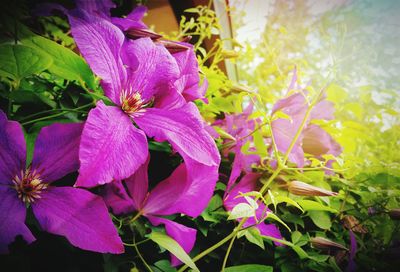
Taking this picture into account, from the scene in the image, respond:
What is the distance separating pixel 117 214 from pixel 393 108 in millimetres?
890

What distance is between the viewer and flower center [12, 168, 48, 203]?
0.27 meters

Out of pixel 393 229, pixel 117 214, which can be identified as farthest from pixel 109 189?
pixel 393 229

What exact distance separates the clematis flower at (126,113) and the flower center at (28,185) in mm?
89

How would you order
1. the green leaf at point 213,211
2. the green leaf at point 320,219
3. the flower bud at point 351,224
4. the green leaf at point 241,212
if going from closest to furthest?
1. the green leaf at point 241,212
2. the green leaf at point 213,211
3. the green leaf at point 320,219
4. the flower bud at point 351,224

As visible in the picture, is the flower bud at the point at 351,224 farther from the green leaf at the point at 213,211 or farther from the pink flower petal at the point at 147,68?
the pink flower petal at the point at 147,68

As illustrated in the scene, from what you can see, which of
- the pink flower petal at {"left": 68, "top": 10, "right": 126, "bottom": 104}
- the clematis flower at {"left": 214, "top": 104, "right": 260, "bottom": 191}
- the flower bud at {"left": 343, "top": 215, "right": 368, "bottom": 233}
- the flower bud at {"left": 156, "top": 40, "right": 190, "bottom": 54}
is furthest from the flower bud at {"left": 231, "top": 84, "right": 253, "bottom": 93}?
the flower bud at {"left": 343, "top": 215, "right": 368, "bottom": 233}

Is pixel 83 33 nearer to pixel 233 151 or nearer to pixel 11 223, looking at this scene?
pixel 11 223

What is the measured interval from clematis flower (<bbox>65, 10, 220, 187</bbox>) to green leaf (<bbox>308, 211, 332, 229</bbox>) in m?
0.34

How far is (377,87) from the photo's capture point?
2.88 feet

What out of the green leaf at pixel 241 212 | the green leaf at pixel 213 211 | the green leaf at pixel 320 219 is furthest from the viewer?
the green leaf at pixel 320 219

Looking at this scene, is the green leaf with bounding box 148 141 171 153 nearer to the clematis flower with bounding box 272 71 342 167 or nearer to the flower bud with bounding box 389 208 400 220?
the clematis flower with bounding box 272 71 342 167

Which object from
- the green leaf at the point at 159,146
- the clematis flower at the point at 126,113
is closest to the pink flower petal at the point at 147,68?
the clematis flower at the point at 126,113

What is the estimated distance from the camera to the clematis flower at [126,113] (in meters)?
0.25

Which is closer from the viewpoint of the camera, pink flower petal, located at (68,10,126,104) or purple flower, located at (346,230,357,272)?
pink flower petal, located at (68,10,126,104)
